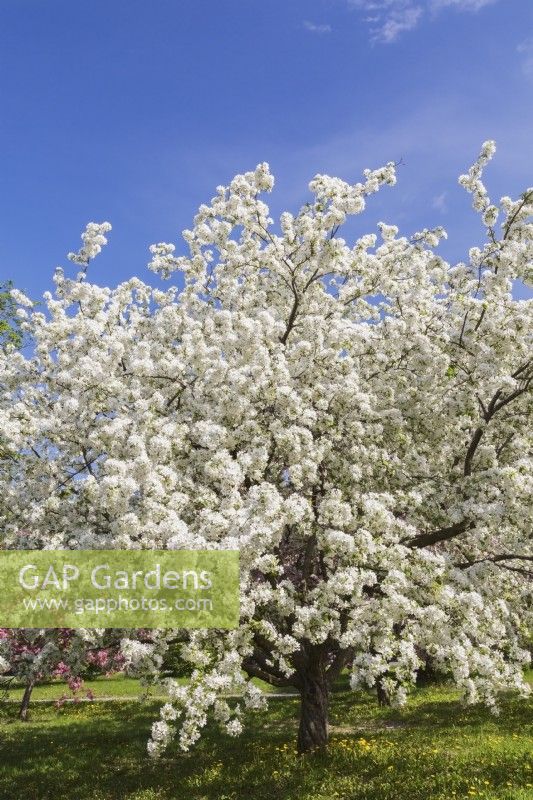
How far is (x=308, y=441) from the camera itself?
1197 cm

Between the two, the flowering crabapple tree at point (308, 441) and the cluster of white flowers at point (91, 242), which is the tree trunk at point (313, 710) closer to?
the flowering crabapple tree at point (308, 441)

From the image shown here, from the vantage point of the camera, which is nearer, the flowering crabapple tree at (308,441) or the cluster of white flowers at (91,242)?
the flowering crabapple tree at (308,441)

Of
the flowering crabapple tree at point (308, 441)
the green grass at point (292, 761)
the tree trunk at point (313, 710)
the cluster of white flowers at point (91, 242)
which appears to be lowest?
the green grass at point (292, 761)

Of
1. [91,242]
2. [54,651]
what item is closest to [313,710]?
[54,651]

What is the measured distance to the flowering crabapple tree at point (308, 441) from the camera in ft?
35.7

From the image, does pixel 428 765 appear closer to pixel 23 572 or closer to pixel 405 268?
pixel 23 572

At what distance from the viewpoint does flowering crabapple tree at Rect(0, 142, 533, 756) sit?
1087 centimetres

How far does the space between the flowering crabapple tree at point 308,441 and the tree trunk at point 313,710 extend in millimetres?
36

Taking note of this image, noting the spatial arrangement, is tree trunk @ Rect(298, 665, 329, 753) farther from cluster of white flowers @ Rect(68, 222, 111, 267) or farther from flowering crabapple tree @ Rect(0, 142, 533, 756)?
cluster of white flowers @ Rect(68, 222, 111, 267)

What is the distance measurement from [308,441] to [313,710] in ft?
23.6

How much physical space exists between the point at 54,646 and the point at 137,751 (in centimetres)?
655

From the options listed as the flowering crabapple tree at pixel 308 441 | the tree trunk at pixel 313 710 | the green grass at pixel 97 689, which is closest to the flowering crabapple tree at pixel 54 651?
the flowering crabapple tree at pixel 308 441

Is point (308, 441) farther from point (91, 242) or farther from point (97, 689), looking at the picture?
point (97, 689)

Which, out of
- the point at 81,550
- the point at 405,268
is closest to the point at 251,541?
the point at 81,550
